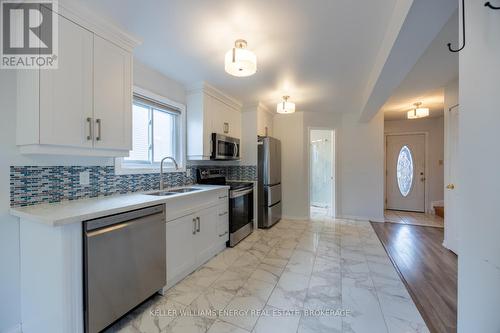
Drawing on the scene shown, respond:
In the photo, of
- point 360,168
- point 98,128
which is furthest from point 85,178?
point 360,168

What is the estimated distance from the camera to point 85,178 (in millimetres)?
1948

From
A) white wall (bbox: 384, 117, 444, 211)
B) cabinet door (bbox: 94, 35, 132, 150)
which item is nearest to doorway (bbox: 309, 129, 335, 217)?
white wall (bbox: 384, 117, 444, 211)

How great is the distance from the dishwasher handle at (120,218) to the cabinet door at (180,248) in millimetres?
270

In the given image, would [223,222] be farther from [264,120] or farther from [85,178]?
[264,120]

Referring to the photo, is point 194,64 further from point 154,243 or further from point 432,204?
point 432,204

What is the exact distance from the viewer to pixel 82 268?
54.9 inches

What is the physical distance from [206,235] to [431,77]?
12.2 ft

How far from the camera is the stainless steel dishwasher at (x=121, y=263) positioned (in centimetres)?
142

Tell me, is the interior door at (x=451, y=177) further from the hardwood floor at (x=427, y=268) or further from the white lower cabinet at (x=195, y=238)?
the white lower cabinet at (x=195, y=238)

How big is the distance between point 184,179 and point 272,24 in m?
2.28

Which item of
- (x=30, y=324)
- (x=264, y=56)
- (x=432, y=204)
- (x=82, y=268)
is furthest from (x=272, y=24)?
(x=432, y=204)

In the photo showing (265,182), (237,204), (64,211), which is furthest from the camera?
(265,182)

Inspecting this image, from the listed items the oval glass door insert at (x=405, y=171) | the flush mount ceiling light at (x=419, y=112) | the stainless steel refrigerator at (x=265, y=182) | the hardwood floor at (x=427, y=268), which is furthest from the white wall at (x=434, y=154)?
the stainless steel refrigerator at (x=265, y=182)

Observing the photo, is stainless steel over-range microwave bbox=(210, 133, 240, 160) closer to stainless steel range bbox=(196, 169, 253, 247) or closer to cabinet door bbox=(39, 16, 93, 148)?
stainless steel range bbox=(196, 169, 253, 247)
